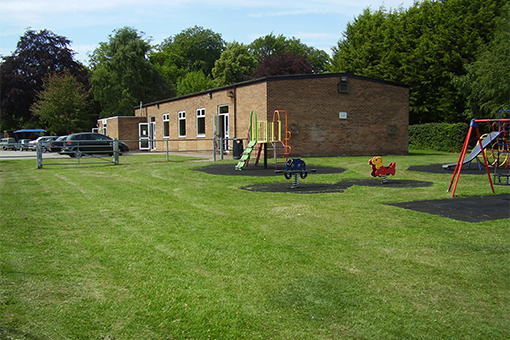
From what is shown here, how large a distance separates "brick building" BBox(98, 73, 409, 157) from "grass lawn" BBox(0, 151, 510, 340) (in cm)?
1430

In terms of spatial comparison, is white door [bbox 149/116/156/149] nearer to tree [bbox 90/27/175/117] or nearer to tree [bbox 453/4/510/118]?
tree [bbox 90/27/175/117]

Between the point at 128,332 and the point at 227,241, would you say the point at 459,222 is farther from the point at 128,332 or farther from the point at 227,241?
the point at 128,332

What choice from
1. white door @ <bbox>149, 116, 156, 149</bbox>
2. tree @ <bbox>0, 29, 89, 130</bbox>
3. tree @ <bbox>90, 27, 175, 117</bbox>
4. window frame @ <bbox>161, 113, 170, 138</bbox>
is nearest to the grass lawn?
window frame @ <bbox>161, 113, 170, 138</bbox>

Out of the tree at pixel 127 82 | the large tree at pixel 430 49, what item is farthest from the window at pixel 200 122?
the tree at pixel 127 82

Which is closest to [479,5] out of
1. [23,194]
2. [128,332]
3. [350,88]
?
[350,88]

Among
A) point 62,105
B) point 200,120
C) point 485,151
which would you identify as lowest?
point 485,151

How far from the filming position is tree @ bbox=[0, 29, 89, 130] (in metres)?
45.6

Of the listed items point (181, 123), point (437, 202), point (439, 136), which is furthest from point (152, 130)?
point (437, 202)

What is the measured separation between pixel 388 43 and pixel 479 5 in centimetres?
792

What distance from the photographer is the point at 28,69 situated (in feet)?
161

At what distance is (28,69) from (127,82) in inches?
423

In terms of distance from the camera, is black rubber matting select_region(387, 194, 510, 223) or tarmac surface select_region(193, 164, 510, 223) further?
tarmac surface select_region(193, 164, 510, 223)

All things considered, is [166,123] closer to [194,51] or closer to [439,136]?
[439,136]

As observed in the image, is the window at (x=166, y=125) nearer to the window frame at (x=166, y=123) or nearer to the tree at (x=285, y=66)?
the window frame at (x=166, y=123)
